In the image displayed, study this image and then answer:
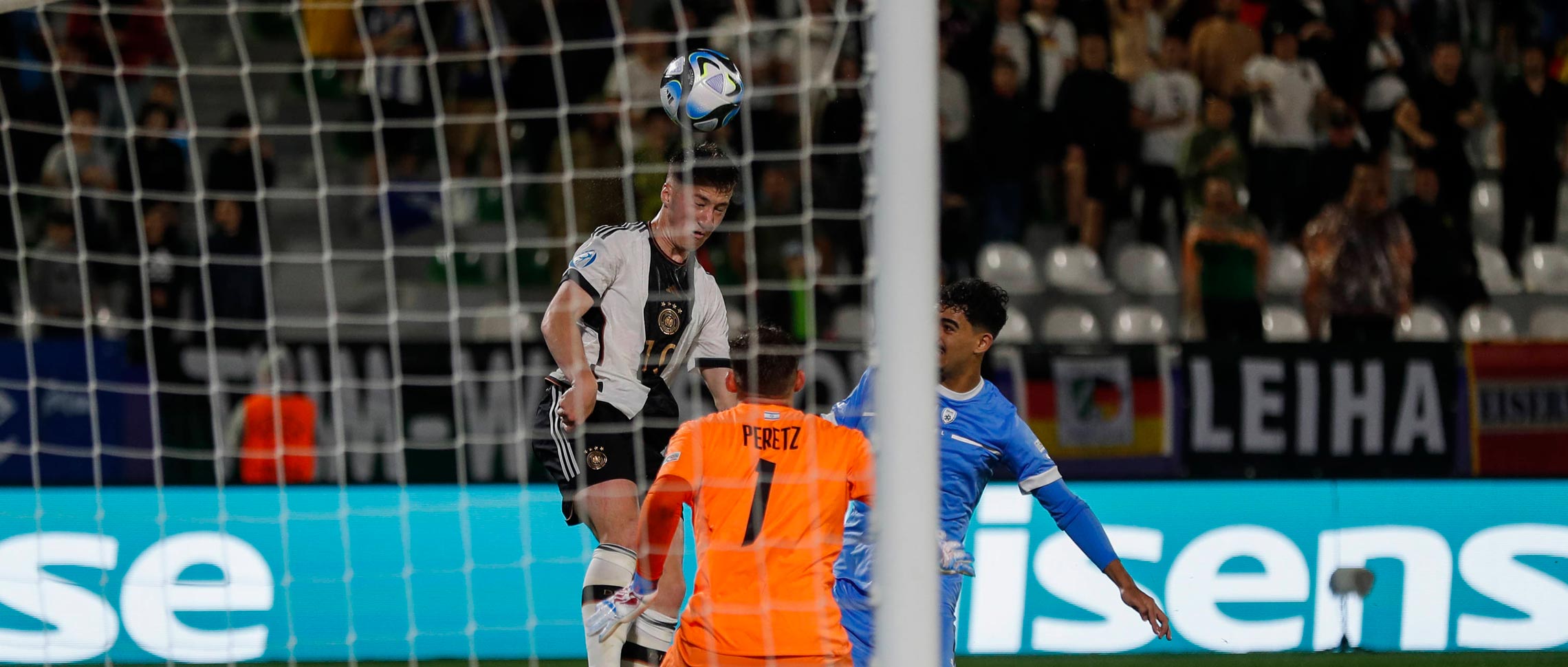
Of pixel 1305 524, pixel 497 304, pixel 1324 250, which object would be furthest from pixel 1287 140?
pixel 497 304

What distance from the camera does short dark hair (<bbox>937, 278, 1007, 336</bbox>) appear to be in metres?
4.61

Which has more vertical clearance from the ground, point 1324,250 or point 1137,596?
point 1324,250

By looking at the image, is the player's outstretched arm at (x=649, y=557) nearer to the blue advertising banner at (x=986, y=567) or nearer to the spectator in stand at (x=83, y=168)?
the blue advertising banner at (x=986, y=567)

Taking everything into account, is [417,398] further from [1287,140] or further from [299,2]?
[1287,140]

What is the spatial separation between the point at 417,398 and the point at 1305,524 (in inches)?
158

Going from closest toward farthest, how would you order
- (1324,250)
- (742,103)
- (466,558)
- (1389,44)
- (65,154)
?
(742,103) → (466,558) → (65,154) → (1324,250) → (1389,44)

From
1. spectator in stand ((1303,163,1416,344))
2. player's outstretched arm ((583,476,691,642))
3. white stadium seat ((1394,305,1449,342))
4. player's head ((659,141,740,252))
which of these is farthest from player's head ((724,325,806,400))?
white stadium seat ((1394,305,1449,342))

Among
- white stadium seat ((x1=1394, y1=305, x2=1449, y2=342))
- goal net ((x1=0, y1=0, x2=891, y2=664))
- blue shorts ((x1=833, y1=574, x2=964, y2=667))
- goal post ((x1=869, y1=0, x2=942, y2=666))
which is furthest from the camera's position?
white stadium seat ((x1=1394, y1=305, x2=1449, y2=342))

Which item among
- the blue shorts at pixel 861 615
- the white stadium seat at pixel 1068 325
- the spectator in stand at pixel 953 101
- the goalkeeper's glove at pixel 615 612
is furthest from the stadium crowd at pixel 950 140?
the goalkeeper's glove at pixel 615 612

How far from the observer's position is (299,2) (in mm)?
8789

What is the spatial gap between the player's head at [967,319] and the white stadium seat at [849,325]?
356 centimetres

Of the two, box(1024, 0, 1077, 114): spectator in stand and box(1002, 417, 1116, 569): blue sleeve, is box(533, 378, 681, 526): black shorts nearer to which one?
box(1002, 417, 1116, 569): blue sleeve

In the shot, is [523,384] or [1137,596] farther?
[523,384]

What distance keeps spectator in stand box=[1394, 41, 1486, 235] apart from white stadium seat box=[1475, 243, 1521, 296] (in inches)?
A: 9.2
